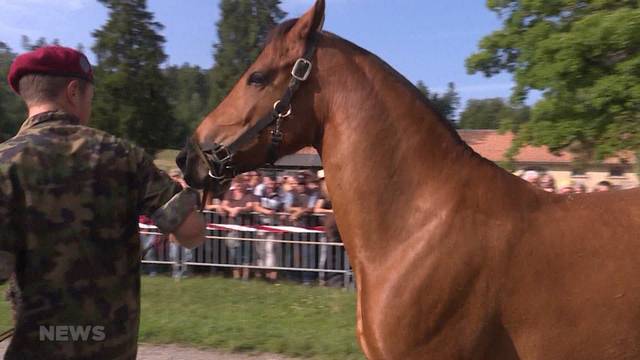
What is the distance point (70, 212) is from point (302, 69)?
121 cm

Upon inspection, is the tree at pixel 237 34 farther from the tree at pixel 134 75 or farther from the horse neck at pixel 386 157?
the horse neck at pixel 386 157

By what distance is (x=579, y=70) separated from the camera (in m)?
10.5

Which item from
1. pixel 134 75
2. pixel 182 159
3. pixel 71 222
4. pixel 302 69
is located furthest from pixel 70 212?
pixel 134 75

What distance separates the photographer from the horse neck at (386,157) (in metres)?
2.57

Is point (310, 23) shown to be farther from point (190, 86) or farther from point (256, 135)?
point (190, 86)

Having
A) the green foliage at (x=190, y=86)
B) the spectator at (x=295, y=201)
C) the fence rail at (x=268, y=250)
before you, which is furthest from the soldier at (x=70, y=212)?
the green foliage at (x=190, y=86)

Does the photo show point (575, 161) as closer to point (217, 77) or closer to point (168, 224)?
point (168, 224)

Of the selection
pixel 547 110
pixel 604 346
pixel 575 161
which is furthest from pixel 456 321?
pixel 575 161

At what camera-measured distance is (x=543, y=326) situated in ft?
7.60

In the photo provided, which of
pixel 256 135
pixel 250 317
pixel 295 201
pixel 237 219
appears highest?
pixel 256 135

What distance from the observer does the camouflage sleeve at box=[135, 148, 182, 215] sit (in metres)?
2.04

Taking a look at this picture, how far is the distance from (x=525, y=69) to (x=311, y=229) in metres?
5.53

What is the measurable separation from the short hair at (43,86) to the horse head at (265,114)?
0.83 meters

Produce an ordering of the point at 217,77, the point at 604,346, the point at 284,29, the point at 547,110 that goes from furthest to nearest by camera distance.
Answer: the point at 217,77 → the point at 547,110 → the point at 284,29 → the point at 604,346
